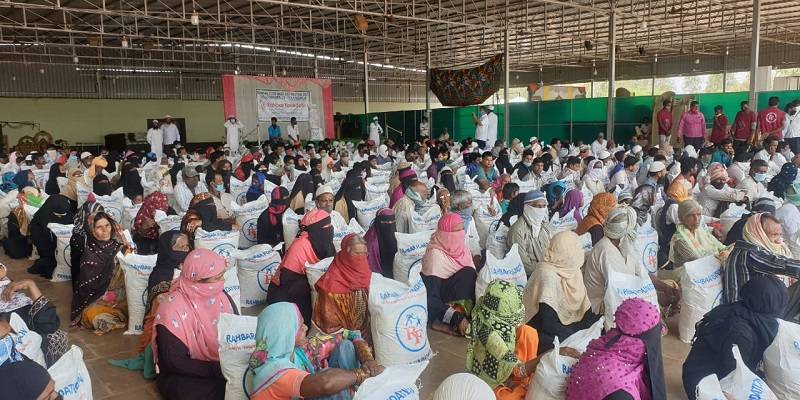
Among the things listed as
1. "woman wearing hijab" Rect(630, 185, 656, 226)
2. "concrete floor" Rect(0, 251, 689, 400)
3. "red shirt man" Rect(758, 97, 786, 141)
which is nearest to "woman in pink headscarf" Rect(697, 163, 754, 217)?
"woman wearing hijab" Rect(630, 185, 656, 226)

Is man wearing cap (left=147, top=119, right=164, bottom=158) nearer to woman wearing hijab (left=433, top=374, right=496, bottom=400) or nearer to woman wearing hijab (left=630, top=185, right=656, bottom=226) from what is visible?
woman wearing hijab (left=630, top=185, right=656, bottom=226)

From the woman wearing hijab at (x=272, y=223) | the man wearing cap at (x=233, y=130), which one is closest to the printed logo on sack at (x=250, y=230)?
the woman wearing hijab at (x=272, y=223)

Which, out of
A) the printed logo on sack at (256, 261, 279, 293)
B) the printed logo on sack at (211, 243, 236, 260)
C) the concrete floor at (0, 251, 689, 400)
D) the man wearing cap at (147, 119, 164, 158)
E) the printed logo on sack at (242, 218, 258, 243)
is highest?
the man wearing cap at (147, 119, 164, 158)

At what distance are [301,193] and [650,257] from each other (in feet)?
12.2

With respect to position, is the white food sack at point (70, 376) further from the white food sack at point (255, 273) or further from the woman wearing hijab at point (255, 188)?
the woman wearing hijab at point (255, 188)

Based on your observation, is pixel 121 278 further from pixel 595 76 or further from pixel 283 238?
pixel 595 76

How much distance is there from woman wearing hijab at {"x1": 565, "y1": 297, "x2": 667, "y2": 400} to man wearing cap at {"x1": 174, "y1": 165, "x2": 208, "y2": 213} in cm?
550

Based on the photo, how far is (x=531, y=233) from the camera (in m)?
4.69

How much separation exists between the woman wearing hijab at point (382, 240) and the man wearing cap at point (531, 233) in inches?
36.2

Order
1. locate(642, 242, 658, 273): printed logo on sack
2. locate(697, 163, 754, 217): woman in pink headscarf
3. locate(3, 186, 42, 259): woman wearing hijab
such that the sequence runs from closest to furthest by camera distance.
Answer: locate(642, 242, 658, 273): printed logo on sack
locate(697, 163, 754, 217): woman in pink headscarf
locate(3, 186, 42, 259): woman wearing hijab

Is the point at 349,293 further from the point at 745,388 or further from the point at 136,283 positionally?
the point at 745,388

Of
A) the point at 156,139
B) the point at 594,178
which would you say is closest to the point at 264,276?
the point at 594,178

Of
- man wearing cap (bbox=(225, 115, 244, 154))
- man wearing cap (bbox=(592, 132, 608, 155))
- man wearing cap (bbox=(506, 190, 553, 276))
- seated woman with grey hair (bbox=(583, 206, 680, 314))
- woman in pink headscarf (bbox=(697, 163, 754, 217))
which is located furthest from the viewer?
man wearing cap (bbox=(225, 115, 244, 154))

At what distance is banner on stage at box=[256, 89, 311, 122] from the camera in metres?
18.0
